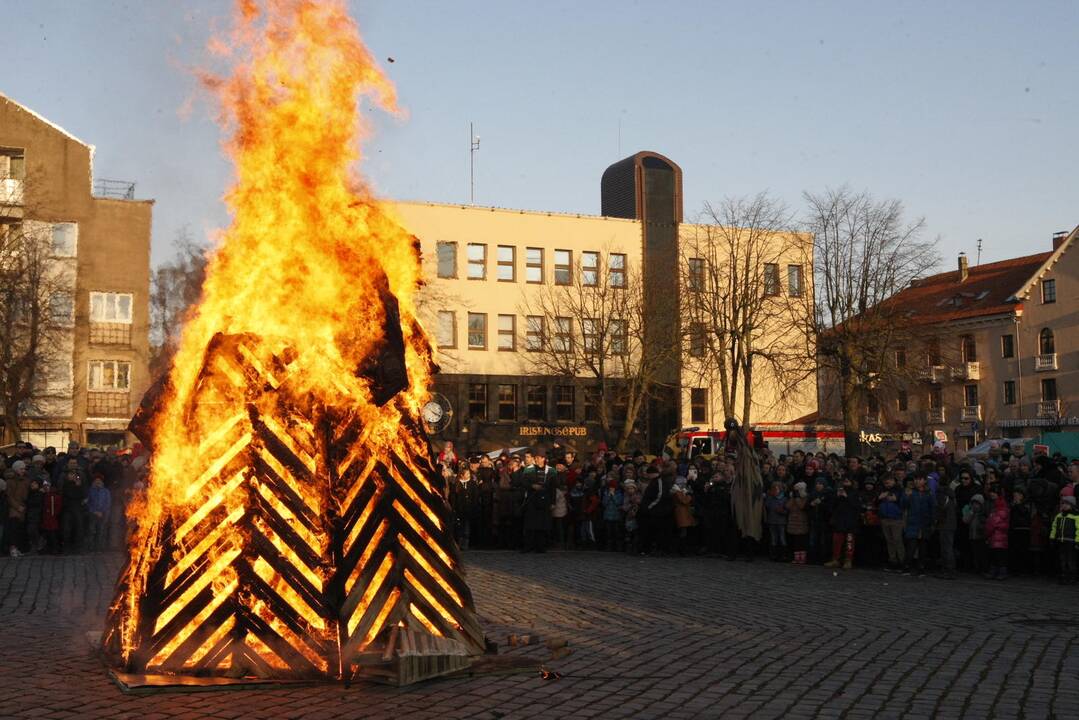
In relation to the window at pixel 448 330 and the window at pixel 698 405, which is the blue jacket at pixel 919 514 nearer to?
the window at pixel 448 330

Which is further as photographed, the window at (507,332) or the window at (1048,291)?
the window at (1048,291)

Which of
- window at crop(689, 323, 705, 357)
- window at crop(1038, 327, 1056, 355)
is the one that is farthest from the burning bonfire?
window at crop(1038, 327, 1056, 355)

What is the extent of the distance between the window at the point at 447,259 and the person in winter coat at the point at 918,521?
35549 millimetres

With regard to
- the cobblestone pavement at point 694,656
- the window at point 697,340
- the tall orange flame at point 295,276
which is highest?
the window at point 697,340

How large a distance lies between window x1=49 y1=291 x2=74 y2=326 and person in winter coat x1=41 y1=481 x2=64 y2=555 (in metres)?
21.4

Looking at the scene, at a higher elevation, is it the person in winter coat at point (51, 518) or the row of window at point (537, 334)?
the row of window at point (537, 334)

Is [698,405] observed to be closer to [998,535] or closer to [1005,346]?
[1005,346]

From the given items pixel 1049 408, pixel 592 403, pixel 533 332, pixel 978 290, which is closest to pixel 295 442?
pixel 533 332

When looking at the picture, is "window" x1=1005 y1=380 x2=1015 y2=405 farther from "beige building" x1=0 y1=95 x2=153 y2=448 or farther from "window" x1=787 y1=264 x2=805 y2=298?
"beige building" x1=0 y1=95 x2=153 y2=448

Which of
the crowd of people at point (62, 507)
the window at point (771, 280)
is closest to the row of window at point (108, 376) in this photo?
the crowd of people at point (62, 507)

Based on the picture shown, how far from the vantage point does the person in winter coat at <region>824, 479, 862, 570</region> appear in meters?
18.5

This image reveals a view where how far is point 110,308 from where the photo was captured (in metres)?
45.8

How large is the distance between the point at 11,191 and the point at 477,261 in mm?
19982

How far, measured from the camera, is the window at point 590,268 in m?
51.7
